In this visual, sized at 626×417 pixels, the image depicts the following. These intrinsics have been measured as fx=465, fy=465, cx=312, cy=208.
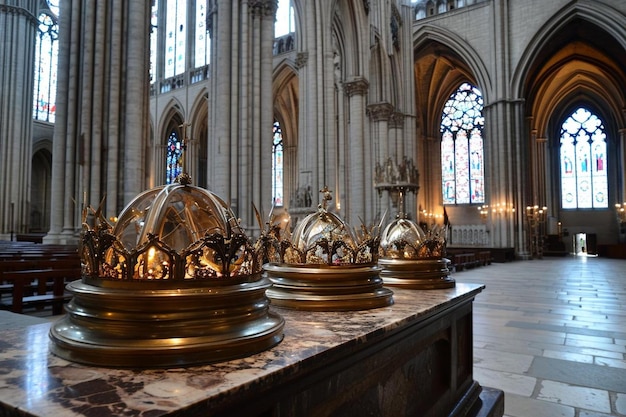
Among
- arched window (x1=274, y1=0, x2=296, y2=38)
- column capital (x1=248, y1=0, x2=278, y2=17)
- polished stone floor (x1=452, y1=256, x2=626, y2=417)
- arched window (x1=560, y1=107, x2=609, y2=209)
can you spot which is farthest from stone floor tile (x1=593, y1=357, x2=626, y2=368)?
arched window (x1=560, y1=107, x2=609, y2=209)

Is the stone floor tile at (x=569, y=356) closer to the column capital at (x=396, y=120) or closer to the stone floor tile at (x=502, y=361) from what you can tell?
the stone floor tile at (x=502, y=361)

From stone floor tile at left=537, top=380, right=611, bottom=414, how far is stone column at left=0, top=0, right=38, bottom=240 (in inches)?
828

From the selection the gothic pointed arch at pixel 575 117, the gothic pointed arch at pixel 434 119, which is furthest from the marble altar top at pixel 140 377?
the gothic pointed arch at pixel 434 119

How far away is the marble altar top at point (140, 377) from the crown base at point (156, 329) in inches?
1.0

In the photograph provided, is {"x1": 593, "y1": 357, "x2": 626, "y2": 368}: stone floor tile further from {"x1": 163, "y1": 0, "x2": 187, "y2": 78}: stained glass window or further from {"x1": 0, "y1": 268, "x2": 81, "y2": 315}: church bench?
{"x1": 163, "y1": 0, "x2": 187, "y2": 78}: stained glass window

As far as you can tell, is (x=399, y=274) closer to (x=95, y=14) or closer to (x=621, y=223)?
(x=95, y=14)

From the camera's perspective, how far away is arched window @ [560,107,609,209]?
29422 millimetres

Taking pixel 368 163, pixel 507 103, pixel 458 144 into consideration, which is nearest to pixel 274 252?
pixel 368 163

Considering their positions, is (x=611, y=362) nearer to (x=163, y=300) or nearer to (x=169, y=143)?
(x=163, y=300)

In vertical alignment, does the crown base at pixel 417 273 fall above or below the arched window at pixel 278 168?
below

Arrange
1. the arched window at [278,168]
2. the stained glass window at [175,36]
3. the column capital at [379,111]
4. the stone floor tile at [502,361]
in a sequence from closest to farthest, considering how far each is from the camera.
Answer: the stone floor tile at [502,361] < the column capital at [379,111] < the stained glass window at [175,36] < the arched window at [278,168]

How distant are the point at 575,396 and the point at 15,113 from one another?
2291 cm

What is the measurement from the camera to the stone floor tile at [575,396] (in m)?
2.84

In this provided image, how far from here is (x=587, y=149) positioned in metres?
30.0
